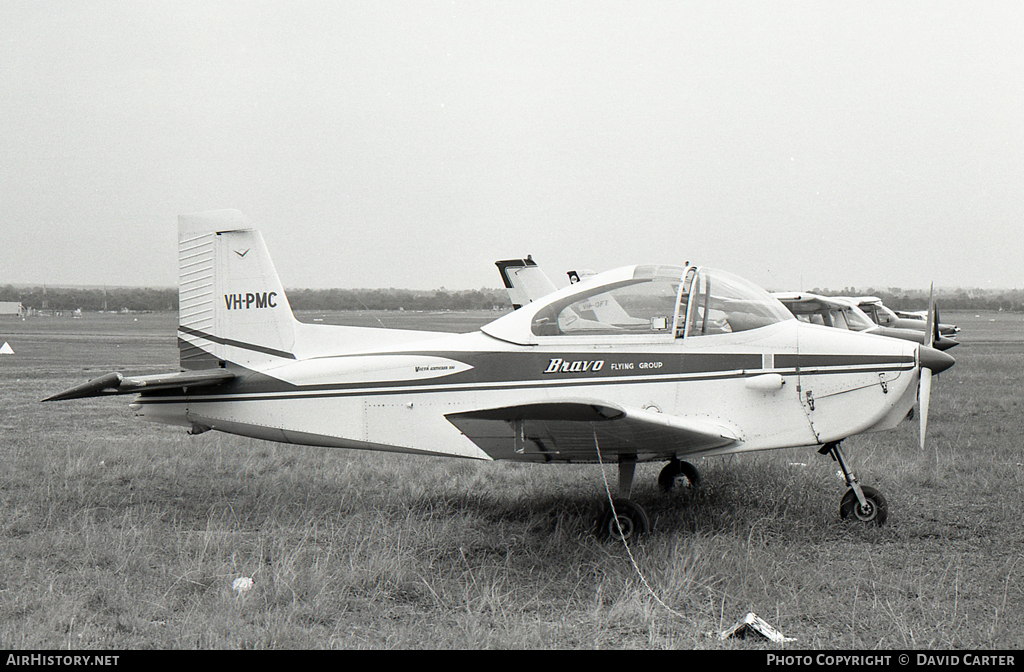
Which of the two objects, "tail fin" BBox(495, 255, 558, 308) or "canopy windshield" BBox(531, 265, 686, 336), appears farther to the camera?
"tail fin" BBox(495, 255, 558, 308)

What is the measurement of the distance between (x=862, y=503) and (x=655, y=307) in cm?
217

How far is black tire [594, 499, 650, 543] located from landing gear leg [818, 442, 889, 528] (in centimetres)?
163

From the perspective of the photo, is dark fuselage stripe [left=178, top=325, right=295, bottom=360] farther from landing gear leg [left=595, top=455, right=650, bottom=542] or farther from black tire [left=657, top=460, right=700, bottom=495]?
black tire [left=657, top=460, right=700, bottom=495]

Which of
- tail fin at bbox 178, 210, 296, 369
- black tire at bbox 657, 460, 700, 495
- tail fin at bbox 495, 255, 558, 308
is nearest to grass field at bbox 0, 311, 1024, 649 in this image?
black tire at bbox 657, 460, 700, 495

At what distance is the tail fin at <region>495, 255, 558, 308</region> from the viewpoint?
1527 cm

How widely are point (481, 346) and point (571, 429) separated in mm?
1260

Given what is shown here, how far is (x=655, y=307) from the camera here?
5586 mm

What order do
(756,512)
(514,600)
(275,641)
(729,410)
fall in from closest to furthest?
(275,641), (514,600), (729,410), (756,512)

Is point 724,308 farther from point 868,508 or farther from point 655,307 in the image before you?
point 868,508

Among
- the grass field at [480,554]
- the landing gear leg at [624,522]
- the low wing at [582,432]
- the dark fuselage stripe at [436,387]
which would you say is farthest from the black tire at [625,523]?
the dark fuselage stripe at [436,387]

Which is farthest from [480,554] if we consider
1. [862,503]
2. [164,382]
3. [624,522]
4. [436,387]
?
[164,382]

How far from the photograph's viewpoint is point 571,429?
489 centimetres

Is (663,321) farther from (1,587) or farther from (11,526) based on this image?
(11,526)

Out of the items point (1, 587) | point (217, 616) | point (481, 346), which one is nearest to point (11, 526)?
point (1, 587)
